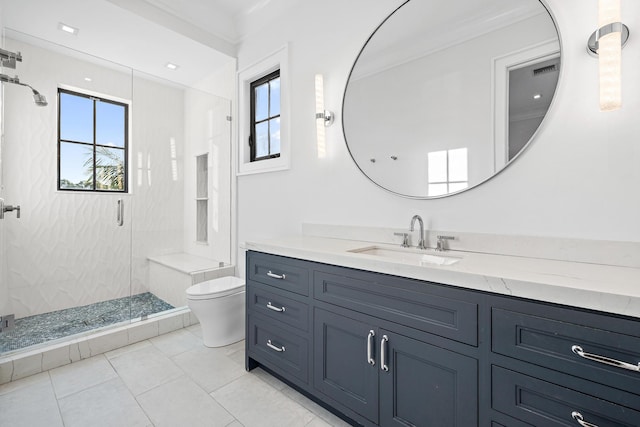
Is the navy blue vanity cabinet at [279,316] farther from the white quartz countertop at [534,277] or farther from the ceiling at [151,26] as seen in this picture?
the ceiling at [151,26]

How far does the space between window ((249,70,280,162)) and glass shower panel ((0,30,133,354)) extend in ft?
3.93

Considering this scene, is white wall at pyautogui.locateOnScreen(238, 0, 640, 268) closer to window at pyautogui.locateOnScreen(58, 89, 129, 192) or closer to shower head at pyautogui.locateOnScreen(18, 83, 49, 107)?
window at pyautogui.locateOnScreen(58, 89, 129, 192)

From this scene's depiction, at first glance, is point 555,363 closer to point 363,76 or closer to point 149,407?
point 363,76

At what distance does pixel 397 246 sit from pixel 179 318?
210 centimetres

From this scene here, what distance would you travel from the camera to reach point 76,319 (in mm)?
2393

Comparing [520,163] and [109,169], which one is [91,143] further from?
[520,163]

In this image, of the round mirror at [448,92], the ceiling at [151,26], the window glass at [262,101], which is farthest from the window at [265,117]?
the round mirror at [448,92]

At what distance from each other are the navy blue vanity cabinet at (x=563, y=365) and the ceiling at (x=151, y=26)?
266cm

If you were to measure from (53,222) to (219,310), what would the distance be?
1.71 metres

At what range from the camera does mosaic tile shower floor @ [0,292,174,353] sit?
2.05m

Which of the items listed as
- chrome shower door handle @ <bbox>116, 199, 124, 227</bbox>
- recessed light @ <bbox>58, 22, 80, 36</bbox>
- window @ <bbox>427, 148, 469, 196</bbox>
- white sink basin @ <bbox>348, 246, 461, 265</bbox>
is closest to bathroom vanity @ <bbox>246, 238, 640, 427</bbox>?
white sink basin @ <bbox>348, 246, 461, 265</bbox>

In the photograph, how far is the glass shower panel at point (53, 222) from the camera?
2223mm

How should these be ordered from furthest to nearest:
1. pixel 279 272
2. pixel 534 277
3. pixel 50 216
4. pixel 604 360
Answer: pixel 50 216, pixel 279 272, pixel 534 277, pixel 604 360

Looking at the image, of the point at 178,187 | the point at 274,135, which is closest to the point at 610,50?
the point at 274,135
